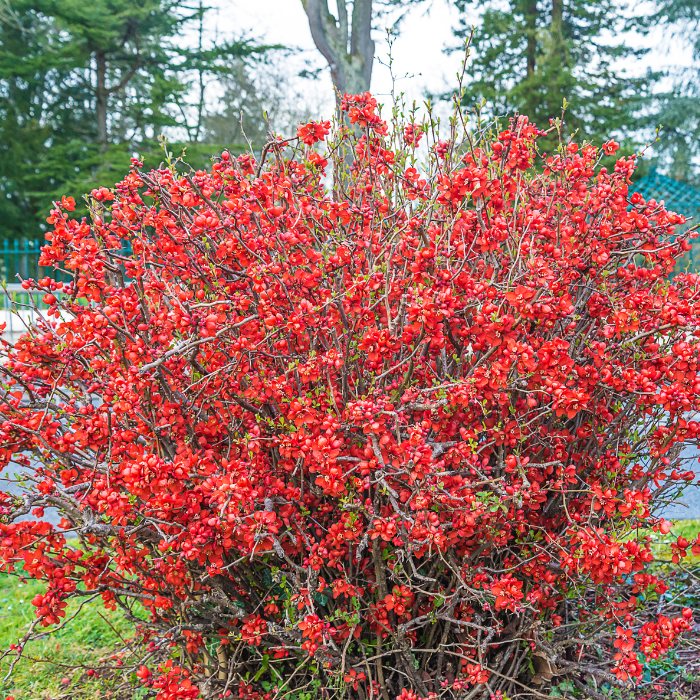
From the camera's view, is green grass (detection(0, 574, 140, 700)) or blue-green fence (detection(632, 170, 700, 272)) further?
blue-green fence (detection(632, 170, 700, 272))

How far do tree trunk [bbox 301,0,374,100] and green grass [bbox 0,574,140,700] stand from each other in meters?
9.27

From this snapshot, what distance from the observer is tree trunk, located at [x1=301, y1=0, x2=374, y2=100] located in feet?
35.0

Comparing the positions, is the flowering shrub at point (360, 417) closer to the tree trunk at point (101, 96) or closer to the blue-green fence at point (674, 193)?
the blue-green fence at point (674, 193)

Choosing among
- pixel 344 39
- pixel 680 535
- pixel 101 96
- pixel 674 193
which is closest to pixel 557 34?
pixel 674 193

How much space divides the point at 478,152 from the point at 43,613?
2.54 metres

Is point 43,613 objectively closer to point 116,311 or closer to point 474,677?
point 116,311

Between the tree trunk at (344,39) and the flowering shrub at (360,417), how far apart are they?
29.5 feet

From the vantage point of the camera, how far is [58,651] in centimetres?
336

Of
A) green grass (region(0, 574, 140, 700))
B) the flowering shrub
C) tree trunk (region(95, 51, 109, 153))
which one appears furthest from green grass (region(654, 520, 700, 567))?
tree trunk (region(95, 51, 109, 153))

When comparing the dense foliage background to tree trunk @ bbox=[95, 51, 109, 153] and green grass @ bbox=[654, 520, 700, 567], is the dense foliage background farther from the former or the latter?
green grass @ bbox=[654, 520, 700, 567]

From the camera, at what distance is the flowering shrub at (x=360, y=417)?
2.00 m

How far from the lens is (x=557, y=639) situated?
104 inches

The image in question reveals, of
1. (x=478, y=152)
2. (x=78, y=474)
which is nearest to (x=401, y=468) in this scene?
(x=78, y=474)

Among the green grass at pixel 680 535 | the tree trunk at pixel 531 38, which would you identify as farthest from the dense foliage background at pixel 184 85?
the green grass at pixel 680 535
